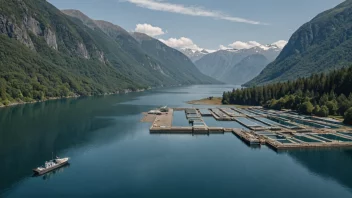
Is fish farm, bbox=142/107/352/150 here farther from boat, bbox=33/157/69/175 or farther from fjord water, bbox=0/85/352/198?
boat, bbox=33/157/69/175

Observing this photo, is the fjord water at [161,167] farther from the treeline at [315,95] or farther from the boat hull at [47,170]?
the treeline at [315,95]

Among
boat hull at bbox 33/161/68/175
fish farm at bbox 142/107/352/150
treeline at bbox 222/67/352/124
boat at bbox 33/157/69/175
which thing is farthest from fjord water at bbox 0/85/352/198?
treeline at bbox 222/67/352/124

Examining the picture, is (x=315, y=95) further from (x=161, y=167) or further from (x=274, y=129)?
(x=161, y=167)

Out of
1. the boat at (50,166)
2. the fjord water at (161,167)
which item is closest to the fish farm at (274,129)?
the fjord water at (161,167)

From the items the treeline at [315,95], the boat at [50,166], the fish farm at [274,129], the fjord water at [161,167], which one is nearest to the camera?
the fjord water at [161,167]

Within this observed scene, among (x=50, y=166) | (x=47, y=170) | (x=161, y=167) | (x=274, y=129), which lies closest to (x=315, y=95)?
(x=274, y=129)

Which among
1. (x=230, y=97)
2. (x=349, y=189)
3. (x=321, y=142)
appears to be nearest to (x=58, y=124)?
(x=321, y=142)

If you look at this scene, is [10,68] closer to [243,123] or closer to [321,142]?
[243,123]
